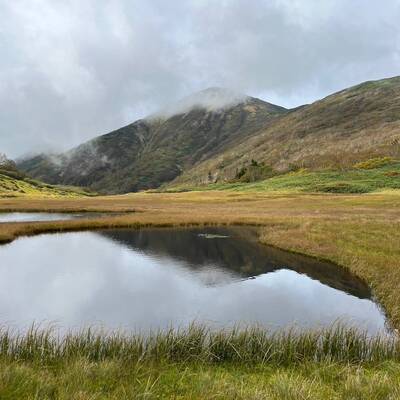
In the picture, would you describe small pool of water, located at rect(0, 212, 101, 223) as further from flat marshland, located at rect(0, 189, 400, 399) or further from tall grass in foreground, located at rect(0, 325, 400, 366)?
tall grass in foreground, located at rect(0, 325, 400, 366)

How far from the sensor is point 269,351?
15.8 meters

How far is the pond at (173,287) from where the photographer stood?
74.6 ft

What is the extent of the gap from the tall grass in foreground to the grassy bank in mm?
35

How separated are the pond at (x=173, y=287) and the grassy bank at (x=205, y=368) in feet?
10.2

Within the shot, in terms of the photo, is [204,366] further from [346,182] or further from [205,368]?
[346,182]

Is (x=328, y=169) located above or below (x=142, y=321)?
above

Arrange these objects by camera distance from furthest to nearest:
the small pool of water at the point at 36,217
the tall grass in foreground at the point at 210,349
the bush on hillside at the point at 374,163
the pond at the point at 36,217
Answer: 1. the bush on hillside at the point at 374,163
2. the pond at the point at 36,217
3. the small pool of water at the point at 36,217
4. the tall grass in foreground at the point at 210,349

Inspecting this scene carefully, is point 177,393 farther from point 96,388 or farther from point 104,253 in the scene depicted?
point 104,253

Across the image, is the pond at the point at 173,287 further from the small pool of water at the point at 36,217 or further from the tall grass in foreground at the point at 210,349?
the small pool of water at the point at 36,217

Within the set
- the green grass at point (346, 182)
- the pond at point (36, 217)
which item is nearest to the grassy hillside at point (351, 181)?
the green grass at point (346, 182)

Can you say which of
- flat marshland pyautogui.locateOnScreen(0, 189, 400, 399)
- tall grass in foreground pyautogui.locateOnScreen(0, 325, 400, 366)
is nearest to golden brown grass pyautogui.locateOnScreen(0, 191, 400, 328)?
flat marshland pyautogui.locateOnScreen(0, 189, 400, 399)

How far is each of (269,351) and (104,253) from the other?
3081 cm

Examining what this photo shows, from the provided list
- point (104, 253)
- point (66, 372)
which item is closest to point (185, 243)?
point (104, 253)

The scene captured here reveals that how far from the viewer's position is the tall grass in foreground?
1477cm
